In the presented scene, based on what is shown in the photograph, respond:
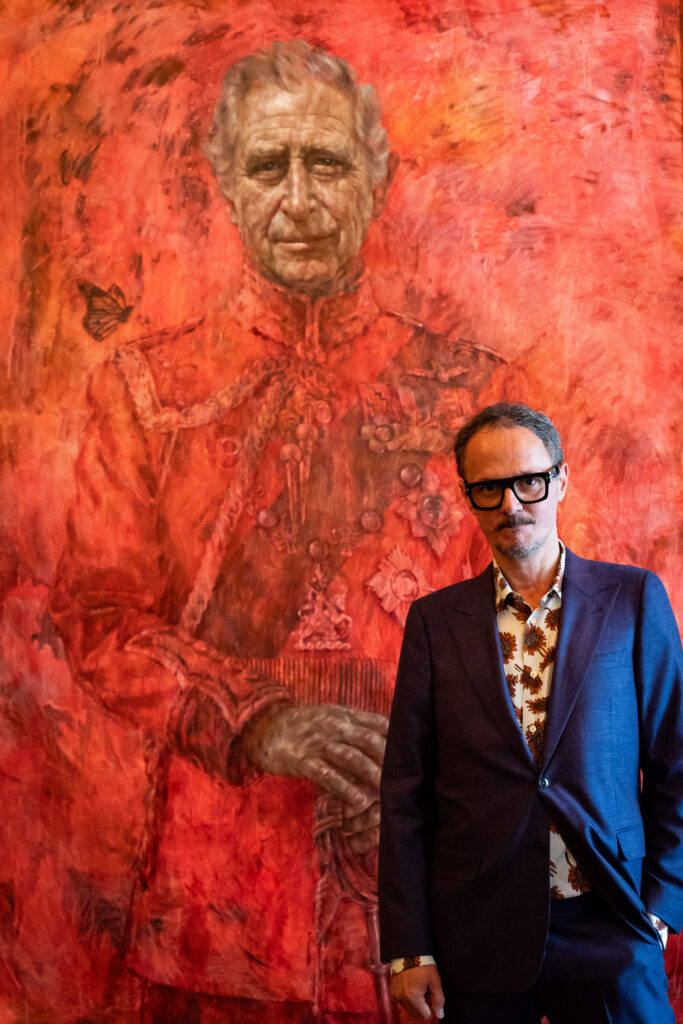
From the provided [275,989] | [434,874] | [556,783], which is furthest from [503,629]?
[275,989]

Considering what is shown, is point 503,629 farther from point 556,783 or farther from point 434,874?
point 434,874

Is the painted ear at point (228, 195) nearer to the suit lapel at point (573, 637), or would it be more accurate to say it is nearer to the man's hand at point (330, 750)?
the man's hand at point (330, 750)

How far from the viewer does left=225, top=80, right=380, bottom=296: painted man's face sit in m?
3.28

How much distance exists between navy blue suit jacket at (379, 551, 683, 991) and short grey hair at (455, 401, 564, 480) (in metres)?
0.26

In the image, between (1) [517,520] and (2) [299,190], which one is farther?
(2) [299,190]

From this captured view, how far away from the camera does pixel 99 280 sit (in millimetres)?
3352

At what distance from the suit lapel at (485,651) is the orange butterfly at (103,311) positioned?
1831 mm

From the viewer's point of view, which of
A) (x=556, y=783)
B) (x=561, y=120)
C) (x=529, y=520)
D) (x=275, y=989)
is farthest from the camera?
(x=561, y=120)

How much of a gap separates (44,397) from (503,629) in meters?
2.03

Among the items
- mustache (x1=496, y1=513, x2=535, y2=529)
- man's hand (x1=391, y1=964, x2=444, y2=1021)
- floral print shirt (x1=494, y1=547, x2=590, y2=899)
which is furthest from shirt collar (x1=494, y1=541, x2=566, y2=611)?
man's hand (x1=391, y1=964, x2=444, y2=1021)

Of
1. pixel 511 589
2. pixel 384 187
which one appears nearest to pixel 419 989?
pixel 511 589

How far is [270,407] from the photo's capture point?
128 inches

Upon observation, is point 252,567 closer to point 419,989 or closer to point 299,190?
point 299,190

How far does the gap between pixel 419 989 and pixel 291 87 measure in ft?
9.48
